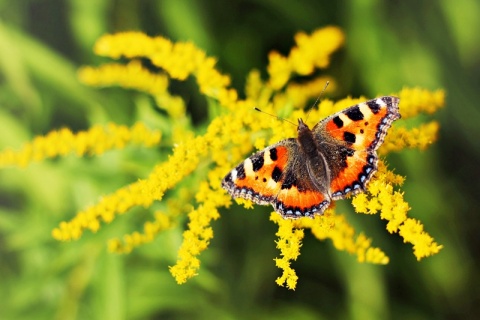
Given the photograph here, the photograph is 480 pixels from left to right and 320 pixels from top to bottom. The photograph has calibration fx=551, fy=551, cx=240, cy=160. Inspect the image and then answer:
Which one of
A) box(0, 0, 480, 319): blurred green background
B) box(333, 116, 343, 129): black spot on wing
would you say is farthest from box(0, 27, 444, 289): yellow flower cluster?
box(0, 0, 480, 319): blurred green background

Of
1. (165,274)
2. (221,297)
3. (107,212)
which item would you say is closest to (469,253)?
(221,297)

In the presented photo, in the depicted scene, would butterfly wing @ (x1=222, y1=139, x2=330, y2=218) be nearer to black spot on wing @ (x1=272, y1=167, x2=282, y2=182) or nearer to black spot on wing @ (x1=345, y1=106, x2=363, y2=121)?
black spot on wing @ (x1=272, y1=167, x2=282, y2=182)

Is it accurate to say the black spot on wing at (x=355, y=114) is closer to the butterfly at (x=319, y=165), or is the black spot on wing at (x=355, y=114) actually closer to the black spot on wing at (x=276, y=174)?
the butterfly at (x=319, y=165)

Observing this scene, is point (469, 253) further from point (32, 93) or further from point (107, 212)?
point (32, 93)

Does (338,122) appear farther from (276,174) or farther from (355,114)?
(276,174)

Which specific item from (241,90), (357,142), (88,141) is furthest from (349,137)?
(241,90)

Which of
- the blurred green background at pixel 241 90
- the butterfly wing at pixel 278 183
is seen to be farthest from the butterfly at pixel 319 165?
the blurred green background at pixel 241 90
